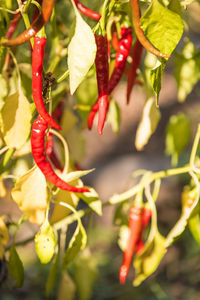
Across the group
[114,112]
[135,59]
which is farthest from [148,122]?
[114,112]

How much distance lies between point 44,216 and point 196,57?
47 centimetres

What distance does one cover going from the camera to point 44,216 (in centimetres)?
65

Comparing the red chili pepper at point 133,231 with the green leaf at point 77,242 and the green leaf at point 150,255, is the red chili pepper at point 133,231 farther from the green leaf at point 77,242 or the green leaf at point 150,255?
the green leaf at point 77,242

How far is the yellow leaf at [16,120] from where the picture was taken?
62 centimetres

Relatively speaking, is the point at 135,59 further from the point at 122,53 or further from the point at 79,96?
the point at 79,96

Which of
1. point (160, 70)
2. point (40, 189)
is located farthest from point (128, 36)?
point (40, 189)

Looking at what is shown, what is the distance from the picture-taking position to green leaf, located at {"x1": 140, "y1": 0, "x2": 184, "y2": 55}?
52 centimetres

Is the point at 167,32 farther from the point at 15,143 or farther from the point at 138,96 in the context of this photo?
the point at 138,96

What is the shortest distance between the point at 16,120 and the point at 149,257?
0.40 m

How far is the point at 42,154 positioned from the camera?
1.99 ft

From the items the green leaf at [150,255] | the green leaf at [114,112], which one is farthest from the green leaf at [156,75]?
the green leaf at [114,112]

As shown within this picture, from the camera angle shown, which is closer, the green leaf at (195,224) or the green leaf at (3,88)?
the green leaf at (3,88)

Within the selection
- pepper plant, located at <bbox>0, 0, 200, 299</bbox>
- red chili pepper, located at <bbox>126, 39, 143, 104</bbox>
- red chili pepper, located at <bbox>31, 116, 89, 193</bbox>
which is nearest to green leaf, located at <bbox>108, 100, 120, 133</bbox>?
pepper plant, located at <bbox>0, 0, 200, 299</bbox>

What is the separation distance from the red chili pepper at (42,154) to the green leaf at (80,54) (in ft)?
0.31
